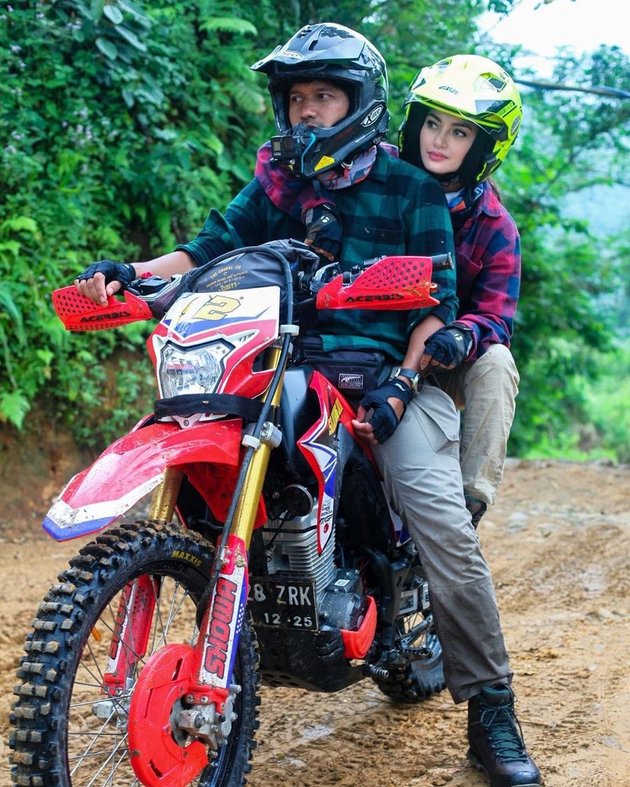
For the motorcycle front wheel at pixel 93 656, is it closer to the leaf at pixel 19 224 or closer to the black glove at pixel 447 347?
the black glove at pixel 447 347

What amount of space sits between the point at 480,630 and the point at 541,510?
4.51 meters

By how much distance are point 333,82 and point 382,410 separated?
1.22 metres

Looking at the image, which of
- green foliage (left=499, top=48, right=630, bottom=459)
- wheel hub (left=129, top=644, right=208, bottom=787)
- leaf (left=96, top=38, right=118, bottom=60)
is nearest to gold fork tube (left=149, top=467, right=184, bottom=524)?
wheel hub (left=129, top=644, right=208, bottom=787)

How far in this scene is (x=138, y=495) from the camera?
249 centimetres

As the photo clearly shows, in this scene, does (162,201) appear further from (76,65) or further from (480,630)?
(480,630)

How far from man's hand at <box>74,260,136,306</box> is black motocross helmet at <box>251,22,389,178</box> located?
677 mm

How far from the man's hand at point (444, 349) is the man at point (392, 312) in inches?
2.2

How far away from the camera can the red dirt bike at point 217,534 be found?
8.01 ft

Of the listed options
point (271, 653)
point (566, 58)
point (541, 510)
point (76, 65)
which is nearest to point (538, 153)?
point (566, 58)

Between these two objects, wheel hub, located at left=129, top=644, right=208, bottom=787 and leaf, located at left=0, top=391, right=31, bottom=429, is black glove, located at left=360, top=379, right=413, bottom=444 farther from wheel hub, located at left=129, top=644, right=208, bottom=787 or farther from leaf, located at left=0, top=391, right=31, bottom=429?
leaf, located at left=0, top=391, right=31, bottom=429

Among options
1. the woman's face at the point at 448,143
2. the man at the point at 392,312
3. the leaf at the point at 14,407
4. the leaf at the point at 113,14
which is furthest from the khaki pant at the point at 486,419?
the leaf at the point at 113,14

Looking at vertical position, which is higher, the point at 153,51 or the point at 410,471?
the point at 153,51

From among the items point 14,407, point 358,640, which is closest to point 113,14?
point 14,407

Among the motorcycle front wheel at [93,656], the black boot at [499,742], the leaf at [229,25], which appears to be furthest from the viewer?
the leaf at [229,25]
